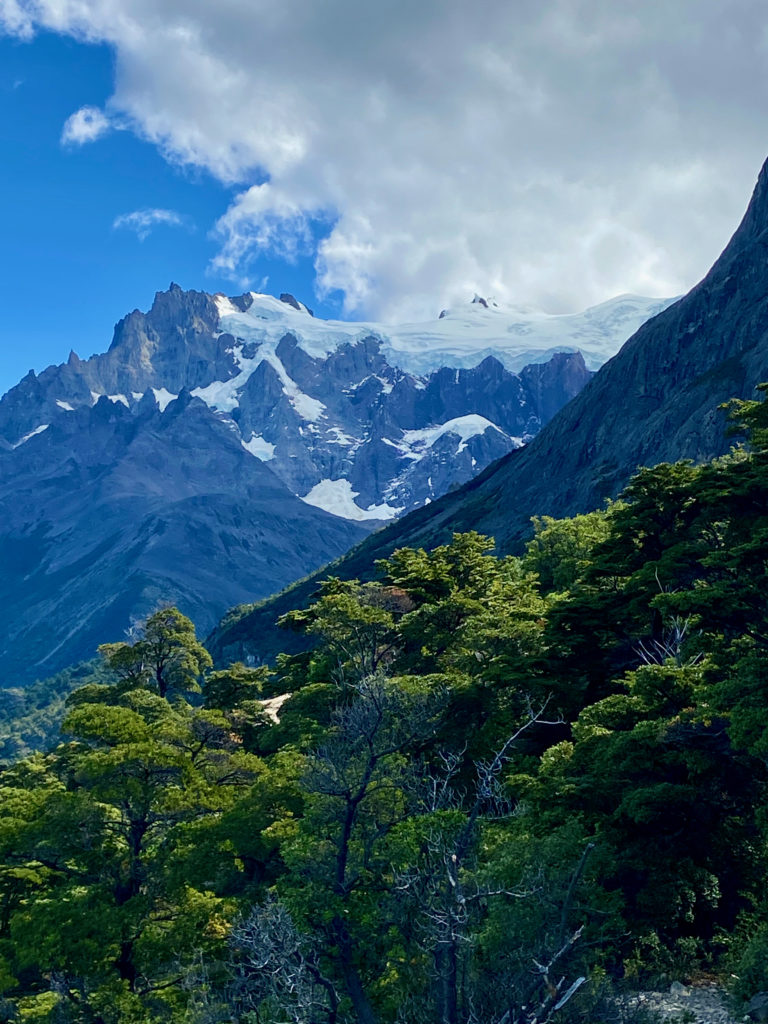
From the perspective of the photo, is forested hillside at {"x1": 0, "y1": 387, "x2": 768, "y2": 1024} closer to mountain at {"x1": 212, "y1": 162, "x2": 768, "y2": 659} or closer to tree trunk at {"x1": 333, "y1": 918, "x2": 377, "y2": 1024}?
tree trunk at {"x1": 333, "y1": 918, "x2": 377, "y2": 1024}

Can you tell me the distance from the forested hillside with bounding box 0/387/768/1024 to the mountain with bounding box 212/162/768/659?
284ft

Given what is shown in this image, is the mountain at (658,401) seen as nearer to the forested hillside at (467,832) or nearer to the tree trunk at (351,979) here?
the forested hillside at (467,832)

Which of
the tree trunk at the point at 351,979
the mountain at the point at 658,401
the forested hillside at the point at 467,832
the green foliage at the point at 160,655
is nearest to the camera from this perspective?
the forested hillside at the point at 467,832

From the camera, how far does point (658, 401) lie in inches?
5817

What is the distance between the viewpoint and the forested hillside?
19188mm

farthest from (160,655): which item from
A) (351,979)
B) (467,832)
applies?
(467,832)

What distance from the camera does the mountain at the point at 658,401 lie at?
12436cm

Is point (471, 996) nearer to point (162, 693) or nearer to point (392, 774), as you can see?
point (392, 774)

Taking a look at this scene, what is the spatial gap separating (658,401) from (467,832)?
140 meters

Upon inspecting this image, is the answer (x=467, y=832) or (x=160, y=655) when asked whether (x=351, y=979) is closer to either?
(x=467, y=832)

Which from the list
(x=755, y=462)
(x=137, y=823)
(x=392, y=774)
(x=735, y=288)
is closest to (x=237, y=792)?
(x=137, y=823)

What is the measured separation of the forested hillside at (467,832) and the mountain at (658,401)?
86694 millimetres

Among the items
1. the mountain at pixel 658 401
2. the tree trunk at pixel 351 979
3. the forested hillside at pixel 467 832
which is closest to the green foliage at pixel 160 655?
the forested hillside at pixel 467 832

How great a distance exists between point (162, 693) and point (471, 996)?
34434 millimetres
